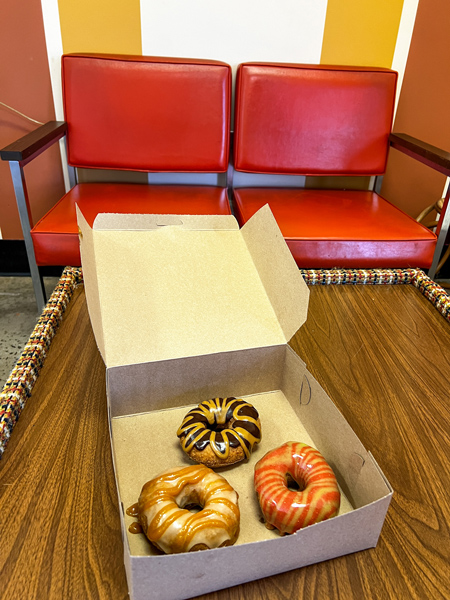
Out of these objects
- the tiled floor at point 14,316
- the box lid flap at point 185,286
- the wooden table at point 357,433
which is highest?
the box lid flap at point 185,286

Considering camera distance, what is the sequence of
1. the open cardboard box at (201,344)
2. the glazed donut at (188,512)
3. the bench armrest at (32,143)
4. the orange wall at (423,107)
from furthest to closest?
1. the orange wall at (423,107)
2. the bench armrest at (32,143)
3. the open cardboard box at (201,344)
4. the glazed donut at (188,512)

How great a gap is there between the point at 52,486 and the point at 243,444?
254mm

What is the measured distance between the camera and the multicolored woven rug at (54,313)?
671 millimetres

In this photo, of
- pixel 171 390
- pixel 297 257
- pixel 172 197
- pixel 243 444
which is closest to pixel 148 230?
pixel 171 390

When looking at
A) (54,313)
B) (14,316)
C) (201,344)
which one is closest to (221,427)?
(201,344)

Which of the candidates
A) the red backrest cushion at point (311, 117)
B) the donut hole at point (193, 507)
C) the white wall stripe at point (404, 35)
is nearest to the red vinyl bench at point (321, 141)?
the red backrest cushion at point (311, 117)

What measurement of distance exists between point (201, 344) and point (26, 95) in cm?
170

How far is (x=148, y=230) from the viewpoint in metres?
0.82

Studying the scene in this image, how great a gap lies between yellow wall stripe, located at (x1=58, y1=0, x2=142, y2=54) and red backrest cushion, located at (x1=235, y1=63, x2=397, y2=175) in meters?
0.47

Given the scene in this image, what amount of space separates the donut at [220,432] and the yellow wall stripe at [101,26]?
66.1 inches

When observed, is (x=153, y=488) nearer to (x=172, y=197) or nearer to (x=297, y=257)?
(x=297, y=257)

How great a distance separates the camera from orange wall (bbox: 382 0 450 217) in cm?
182

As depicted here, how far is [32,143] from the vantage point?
1437mm

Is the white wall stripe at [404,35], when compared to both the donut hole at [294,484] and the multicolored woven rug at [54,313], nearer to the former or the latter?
the multicolored woven rug at [54,313]
